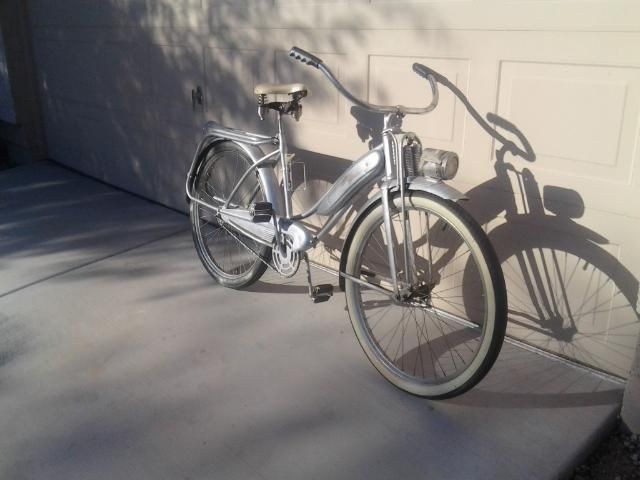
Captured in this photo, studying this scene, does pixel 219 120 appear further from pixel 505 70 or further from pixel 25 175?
pixel 25 175

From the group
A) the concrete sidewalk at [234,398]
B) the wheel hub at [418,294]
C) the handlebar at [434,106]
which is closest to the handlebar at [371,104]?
the handlebar at [434,106]

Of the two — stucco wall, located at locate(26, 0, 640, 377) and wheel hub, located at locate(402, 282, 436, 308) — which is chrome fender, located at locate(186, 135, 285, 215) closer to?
stucco wall, located at locate(26, 0, 640, 377)

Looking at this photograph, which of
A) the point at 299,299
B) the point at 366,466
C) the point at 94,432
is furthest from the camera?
the point at 299,299

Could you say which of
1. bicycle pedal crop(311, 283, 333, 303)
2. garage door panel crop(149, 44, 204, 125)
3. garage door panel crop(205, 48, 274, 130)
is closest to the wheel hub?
bicycle pedal crop(311, 283, 333, 303)

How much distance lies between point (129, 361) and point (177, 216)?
2.01 m

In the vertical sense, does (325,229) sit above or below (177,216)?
above

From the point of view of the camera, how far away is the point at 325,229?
2.82 m

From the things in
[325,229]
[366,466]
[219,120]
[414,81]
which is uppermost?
[414,81]

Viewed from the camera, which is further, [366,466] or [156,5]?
[156,5]

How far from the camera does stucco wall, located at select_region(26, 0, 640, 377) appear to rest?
7.51ft

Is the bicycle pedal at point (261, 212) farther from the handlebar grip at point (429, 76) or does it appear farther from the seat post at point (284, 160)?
the handlebar grip at point (429, 76)

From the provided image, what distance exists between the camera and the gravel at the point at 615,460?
210 cm

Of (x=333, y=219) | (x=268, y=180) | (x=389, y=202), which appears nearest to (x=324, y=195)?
(x=333, y=219)

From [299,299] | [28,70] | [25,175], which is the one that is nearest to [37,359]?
[299,299]
